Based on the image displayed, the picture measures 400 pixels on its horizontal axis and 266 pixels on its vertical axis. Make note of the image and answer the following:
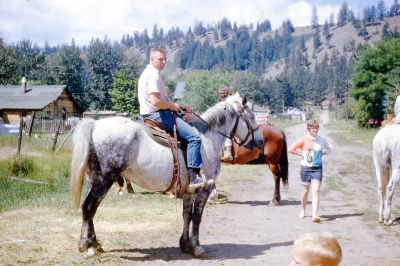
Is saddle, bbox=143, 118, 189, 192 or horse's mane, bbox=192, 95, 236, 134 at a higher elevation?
horse's mane, bbox=192, 95, 236, 134

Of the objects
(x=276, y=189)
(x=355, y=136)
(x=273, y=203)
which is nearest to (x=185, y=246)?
(x=273, y=203)

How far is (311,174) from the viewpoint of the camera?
27.7ft

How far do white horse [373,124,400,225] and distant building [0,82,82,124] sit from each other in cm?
4695

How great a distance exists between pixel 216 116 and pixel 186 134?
100cm

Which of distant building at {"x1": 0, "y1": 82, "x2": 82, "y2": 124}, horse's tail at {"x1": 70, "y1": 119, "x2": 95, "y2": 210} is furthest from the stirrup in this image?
distant building at {"x1": 0, "y1": 82, "x2": 82, "y2": 124}

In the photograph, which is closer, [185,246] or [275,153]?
[185,246]

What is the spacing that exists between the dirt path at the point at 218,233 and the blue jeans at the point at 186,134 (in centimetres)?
150

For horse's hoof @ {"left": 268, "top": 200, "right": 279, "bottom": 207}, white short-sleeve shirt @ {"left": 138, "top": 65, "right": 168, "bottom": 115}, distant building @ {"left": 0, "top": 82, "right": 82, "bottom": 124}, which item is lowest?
horse's hoof @ {"left": 268, "top": 200, "right": 279, "bottom": 207}

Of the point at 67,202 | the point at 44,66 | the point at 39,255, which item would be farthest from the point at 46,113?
the point at 39,255

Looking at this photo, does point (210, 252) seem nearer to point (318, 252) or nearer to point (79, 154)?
point (79, 154)

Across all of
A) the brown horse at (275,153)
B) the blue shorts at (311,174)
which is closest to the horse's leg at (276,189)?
the brown horse at (275,153)

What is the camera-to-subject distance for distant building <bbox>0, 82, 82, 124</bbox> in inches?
2053

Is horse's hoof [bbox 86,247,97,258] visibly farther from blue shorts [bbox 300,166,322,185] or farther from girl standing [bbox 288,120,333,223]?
blue shorts [bbox 300,166,322,185]

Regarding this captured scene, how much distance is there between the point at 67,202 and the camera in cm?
938
